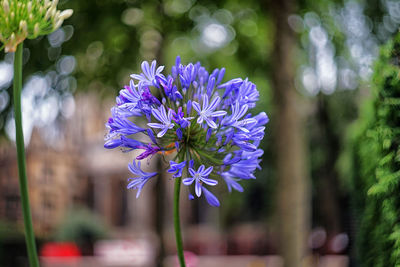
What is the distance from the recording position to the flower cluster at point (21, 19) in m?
2.78

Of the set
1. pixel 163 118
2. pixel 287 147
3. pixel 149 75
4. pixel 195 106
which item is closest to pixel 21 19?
pixel 149 75

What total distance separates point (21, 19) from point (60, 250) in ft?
51.0

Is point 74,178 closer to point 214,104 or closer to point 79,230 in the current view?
point 79,230

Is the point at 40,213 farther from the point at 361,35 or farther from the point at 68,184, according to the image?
the point at 361,35

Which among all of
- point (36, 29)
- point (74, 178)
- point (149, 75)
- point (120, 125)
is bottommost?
point (74, 178)

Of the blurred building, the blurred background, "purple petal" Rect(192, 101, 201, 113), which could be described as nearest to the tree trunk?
the blurred background

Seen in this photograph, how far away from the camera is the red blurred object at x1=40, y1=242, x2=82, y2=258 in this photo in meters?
16.4

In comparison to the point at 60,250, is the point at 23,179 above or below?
above

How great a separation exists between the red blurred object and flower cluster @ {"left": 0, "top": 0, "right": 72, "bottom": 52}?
13.8 meters

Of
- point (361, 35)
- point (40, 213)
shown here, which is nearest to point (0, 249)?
point (40, 213)

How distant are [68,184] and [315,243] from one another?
14.3 m

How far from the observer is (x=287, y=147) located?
7184 millimetres

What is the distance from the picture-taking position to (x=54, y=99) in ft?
27.8

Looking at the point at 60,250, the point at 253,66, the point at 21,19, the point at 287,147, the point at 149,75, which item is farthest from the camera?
the point at 60,250
